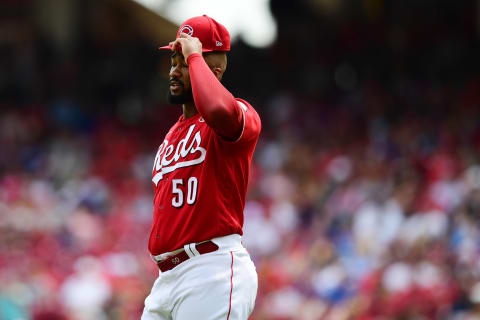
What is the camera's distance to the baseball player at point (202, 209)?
3385mm

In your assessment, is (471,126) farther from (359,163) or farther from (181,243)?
(181,243)

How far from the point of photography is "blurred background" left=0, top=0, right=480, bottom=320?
327 inches

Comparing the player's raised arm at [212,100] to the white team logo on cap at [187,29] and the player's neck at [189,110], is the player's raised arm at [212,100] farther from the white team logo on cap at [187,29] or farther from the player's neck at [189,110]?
the player's neck at [189,110]

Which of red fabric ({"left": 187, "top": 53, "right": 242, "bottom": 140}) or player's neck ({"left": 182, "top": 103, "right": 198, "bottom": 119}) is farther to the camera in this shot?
player's neck ({"left": 182, "top": 103, "right": 198, "bottom": 119})

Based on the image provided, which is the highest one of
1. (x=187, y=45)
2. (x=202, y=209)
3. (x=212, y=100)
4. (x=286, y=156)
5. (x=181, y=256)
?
(x=187, y=45)

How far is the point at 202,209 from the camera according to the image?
136 inches

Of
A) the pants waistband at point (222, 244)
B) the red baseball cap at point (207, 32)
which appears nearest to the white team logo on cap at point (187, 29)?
the red baseball cap at point (207, 32)

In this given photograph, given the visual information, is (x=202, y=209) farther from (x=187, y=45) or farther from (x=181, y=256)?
(x=187, y=45)

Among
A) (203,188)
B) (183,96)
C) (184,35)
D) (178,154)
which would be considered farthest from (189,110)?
(203,188)

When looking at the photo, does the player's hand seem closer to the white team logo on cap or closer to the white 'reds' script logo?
the white team logo on cap

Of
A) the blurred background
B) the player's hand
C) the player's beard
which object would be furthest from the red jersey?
the blurred background

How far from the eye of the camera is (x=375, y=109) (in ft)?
40.3

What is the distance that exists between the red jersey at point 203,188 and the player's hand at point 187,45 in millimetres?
282

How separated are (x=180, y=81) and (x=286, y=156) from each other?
870cm
